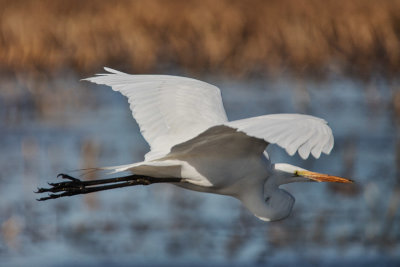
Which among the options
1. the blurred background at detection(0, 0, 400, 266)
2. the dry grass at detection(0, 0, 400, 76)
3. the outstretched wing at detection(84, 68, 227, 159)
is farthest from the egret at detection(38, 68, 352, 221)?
the dry grass at detection(0, 0, 400, 76)

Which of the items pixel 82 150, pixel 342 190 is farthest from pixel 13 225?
pixel 342 190

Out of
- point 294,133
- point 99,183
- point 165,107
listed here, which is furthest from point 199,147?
point 294,133

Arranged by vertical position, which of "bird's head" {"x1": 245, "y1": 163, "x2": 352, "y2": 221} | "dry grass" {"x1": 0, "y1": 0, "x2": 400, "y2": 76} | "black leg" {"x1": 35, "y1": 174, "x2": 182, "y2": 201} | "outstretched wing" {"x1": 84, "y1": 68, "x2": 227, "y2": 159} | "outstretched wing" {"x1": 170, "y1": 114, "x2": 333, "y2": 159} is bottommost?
"bird's head" {"x1": 245, "y1": 163, "x2": 352, "y2": 221}

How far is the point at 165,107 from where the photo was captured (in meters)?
5.85

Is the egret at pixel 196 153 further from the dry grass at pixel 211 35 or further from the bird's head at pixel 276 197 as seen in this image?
the dry grass at pixel 211 35

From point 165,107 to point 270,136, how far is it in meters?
1.72

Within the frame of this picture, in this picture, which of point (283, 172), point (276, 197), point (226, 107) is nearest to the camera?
point (276, 197)

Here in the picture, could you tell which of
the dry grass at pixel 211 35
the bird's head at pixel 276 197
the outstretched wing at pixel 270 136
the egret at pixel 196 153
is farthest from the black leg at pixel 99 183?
the dry grass at pixel 211 35

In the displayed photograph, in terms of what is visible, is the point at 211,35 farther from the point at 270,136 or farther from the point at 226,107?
the point at 270,136

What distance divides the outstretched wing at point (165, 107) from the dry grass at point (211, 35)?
938 centimetres

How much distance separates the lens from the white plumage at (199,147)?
5223 millimetres

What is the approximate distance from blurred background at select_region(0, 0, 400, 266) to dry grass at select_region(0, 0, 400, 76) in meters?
0.03

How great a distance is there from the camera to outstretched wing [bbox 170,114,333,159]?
4.23m

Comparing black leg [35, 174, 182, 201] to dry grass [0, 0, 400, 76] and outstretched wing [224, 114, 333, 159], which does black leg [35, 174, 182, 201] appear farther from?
dry grass [0, 0, 400, 76]
